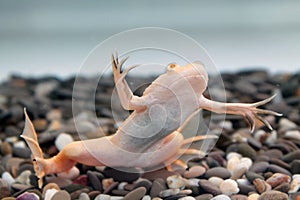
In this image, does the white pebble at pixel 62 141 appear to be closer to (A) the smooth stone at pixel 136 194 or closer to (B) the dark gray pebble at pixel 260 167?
(A) the smooth stone at pixel 136 194

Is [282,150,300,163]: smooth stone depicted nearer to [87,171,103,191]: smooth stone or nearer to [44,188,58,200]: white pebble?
[87,171,103,191]: smooth stone

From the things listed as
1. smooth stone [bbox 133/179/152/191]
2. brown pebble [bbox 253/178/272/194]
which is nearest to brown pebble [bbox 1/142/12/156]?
smooth stone [bbox 133/179/152/191]

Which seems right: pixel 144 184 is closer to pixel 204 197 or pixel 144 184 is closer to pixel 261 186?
pixel 204 197

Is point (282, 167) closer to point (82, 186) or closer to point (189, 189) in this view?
point (189, 189)

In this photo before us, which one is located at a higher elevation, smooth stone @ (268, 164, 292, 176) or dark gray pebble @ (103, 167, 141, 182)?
dark gray pebble @ (103, 167, 141, 182)

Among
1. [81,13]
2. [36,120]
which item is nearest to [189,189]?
[36,120]

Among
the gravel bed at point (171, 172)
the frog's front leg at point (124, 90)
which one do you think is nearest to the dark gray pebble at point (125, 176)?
the gravel bed at point (171, 172)
